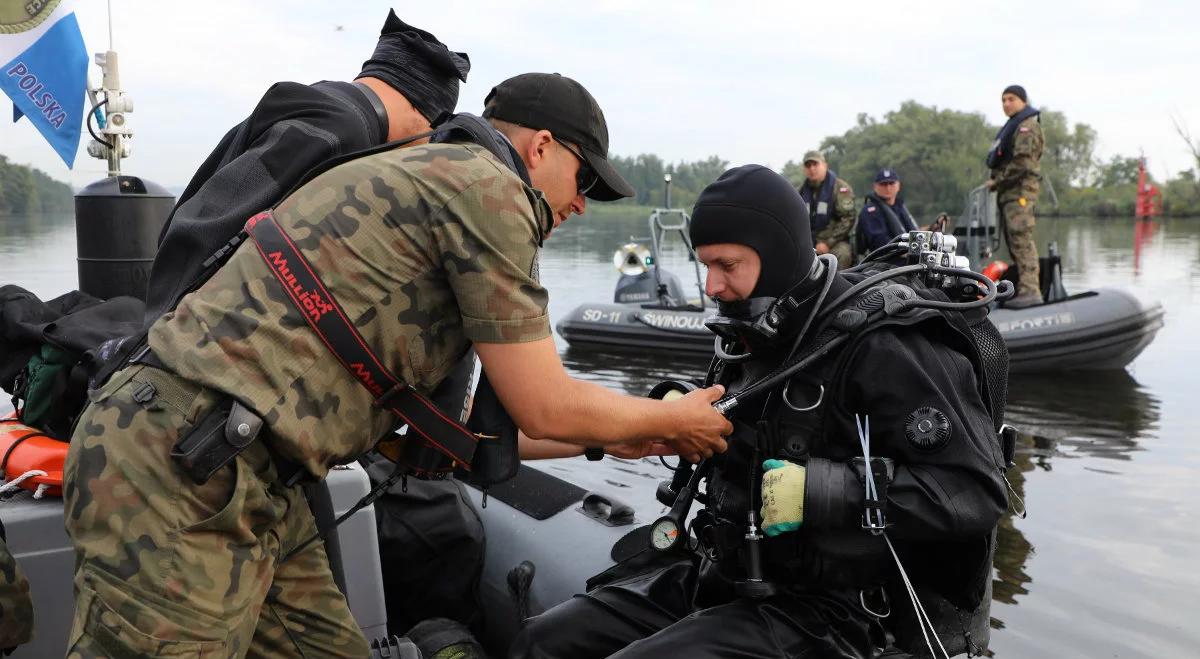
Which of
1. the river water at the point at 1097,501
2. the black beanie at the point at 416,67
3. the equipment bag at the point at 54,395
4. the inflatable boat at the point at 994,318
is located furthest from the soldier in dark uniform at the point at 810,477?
the inflatable boat at the point at 994,318

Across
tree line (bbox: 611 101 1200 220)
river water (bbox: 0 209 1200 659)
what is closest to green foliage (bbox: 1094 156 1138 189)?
tree line (bbox: 611 101 1200 220)

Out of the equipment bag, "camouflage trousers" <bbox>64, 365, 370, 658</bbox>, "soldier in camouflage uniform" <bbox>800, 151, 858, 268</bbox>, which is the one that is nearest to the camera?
"camouflage trousers" <bbox>64, 365, 370, 658</bbox>

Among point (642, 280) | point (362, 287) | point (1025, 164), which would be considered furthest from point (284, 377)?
point (642, 280)

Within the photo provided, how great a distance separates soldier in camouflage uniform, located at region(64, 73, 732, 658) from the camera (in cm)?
175

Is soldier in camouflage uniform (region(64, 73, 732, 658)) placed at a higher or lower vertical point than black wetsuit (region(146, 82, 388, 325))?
lower

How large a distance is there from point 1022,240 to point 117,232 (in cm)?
812

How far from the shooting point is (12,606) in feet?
6.88

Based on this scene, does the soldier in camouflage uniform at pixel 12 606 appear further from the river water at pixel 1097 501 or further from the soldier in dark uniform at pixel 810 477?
the river water at pixel 1097 501

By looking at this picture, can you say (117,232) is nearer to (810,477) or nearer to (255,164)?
(255,164)

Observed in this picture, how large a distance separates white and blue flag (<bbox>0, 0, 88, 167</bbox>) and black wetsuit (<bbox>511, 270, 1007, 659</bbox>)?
12.8 feet

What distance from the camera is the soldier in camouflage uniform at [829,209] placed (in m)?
10.7

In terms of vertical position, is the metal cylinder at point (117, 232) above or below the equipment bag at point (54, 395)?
above

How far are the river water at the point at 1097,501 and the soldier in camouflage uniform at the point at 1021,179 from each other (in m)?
1.02

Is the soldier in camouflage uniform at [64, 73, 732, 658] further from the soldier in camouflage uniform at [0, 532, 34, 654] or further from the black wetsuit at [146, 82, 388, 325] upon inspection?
the soldier in camouflage uniform at [0, 532, 34, 654]
